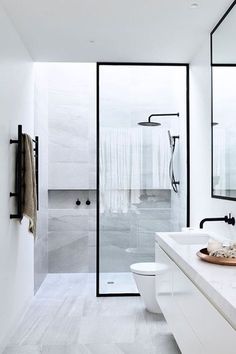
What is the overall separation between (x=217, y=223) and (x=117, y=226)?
132 cm

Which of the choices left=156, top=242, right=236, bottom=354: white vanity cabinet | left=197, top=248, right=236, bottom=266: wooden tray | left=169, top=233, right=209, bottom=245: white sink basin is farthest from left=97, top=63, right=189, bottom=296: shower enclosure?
left=197, top=248, right=236, bottom=266: wooden tray

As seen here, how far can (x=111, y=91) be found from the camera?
3.86 metres

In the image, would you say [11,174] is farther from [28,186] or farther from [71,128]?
[71,128]

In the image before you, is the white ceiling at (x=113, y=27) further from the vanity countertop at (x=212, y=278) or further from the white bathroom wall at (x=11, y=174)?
the vanity countertop at (x=212, y=278)

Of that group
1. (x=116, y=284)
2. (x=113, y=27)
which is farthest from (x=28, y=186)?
(x=116, y=284)

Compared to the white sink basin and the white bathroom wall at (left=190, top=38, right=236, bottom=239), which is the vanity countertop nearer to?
the white sink basin

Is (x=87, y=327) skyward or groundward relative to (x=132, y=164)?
groundward

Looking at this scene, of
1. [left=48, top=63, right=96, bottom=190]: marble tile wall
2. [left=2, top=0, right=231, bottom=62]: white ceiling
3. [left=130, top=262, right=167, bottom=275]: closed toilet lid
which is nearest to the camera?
[left=2, top=0, right=231, bottom=62]: white ceiling

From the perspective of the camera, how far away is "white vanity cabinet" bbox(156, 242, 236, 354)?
1.35m

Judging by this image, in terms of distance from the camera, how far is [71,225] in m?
4.76

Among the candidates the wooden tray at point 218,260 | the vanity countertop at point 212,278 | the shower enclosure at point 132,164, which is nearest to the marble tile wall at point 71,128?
the shower enclosure at point 132,164

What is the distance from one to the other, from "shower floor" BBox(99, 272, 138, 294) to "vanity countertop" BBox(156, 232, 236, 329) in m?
1.72

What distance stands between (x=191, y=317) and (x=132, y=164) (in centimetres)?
227

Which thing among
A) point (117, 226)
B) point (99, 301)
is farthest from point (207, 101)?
point (99, 301)
